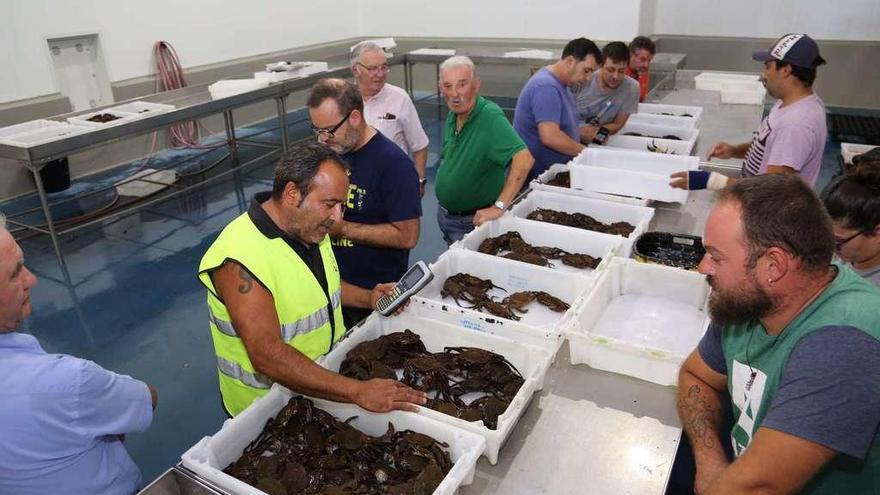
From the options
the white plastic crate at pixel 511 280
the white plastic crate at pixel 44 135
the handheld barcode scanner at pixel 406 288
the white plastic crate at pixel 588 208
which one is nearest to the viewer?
the handheld barcode scanner at pixel 406 288

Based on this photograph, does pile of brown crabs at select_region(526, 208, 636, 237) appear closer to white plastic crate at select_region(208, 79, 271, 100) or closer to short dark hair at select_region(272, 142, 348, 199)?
short dark hair at select_region(272, 142, 348, 199)

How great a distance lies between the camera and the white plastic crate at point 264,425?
144 cm

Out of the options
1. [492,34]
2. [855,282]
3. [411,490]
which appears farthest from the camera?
[492,34]

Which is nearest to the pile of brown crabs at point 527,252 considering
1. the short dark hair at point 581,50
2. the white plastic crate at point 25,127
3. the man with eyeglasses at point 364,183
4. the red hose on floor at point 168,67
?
the man with eyeglasses at point 364,183

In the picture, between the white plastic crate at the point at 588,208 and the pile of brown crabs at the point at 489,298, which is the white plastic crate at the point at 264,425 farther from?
the white plastic crate at the point at 588,208

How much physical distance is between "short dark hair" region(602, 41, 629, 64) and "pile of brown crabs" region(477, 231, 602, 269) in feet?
6.69

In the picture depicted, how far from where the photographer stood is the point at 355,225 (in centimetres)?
273

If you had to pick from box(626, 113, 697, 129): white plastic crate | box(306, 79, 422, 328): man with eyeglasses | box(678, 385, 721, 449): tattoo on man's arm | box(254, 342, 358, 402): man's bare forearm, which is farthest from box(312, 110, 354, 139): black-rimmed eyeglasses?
box(626, 113, 697, 129): white plastic crate

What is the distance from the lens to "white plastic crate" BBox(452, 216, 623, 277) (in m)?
2.77

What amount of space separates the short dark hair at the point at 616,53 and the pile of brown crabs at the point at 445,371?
3.10 meters

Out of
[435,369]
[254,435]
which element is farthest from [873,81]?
[254,435]

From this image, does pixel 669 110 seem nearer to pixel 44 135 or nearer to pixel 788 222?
pixel 788 222

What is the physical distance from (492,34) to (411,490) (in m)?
9.96

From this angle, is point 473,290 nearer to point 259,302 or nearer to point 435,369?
point 435,369
